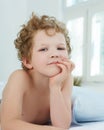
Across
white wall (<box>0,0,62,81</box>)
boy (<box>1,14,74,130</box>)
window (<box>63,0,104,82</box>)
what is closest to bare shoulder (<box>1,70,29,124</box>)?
boy (<box>1,14,74,130</box>)

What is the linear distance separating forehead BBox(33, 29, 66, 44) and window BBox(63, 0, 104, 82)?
1810 millimetres

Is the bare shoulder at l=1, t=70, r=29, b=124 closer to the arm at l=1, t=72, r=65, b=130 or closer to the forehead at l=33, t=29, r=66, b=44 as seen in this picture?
the arm at l=1, t=72, r=65, b=130

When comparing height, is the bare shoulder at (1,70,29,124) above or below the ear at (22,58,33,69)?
below

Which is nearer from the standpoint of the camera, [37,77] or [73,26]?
[37,77]

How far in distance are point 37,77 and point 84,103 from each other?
8.0 inches

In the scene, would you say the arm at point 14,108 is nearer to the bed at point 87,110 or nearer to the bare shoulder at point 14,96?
the bare shoulder at point 14,96

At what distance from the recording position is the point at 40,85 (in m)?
0.90

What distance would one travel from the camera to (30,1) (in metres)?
2.94

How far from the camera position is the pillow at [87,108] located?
96cm

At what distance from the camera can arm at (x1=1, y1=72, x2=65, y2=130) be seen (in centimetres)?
71

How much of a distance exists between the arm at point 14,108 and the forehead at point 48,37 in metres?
0.13

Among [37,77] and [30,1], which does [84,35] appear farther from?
[37,77]

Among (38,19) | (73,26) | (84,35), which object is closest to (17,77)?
(38,19)

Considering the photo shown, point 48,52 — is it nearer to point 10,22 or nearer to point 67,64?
point 67,64
